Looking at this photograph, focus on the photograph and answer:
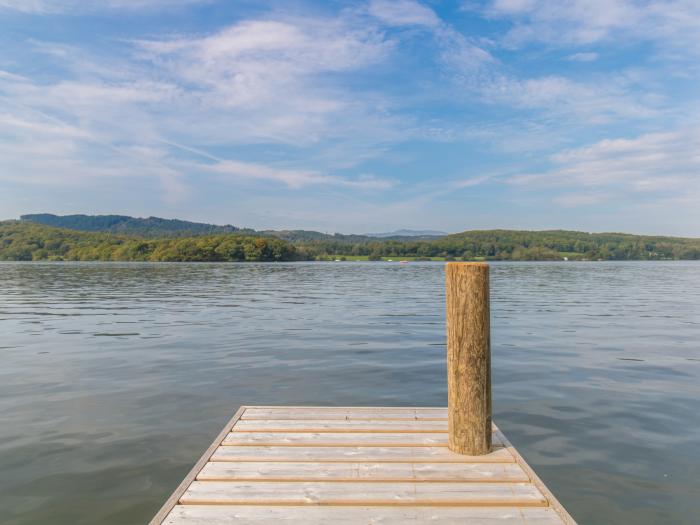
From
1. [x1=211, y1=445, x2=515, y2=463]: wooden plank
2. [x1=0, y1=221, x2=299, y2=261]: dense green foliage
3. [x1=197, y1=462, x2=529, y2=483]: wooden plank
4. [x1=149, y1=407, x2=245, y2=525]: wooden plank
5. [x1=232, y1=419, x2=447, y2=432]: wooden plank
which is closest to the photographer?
[x1=149, y1=407, x2=245, y2=525]: wooden plank

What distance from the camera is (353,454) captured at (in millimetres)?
5656

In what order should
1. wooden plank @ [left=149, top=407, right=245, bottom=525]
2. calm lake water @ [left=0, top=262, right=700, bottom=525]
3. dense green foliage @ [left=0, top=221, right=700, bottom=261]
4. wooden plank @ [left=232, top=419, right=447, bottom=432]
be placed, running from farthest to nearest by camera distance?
dense green foliage @ [left=0, top=221, right=700, bottom=261] < wooden plank @ [left=232, top=419, right=447, bottom=432] < calm lake water @ [left=0, top=262, right=700, bottom=525] < wooden plank @ [left=149, top=407, right=245, bottom=525]

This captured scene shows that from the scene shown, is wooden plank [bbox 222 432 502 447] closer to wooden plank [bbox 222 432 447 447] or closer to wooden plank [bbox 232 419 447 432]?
wooden plank [bbox 222 432 447 447]

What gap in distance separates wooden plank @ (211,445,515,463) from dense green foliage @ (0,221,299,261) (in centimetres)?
12583

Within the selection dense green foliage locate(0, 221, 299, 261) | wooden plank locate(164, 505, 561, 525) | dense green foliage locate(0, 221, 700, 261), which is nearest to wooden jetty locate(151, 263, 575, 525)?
wooden plank locate(164, 505, 561, 525)

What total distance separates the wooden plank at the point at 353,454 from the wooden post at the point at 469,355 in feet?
0.55

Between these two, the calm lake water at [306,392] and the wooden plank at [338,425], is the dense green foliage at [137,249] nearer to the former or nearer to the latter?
the calm lake water at [306,392]

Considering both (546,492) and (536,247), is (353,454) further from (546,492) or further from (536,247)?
(536,247)

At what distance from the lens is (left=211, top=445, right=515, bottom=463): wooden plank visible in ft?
18.1

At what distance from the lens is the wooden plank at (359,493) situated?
182 inches

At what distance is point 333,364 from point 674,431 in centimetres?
718

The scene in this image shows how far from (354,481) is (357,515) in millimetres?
603

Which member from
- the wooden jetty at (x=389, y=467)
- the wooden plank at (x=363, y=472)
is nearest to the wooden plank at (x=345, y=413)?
the wooden jetty at (x=389, y=467)

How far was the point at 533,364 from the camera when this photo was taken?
12734 millimetres
